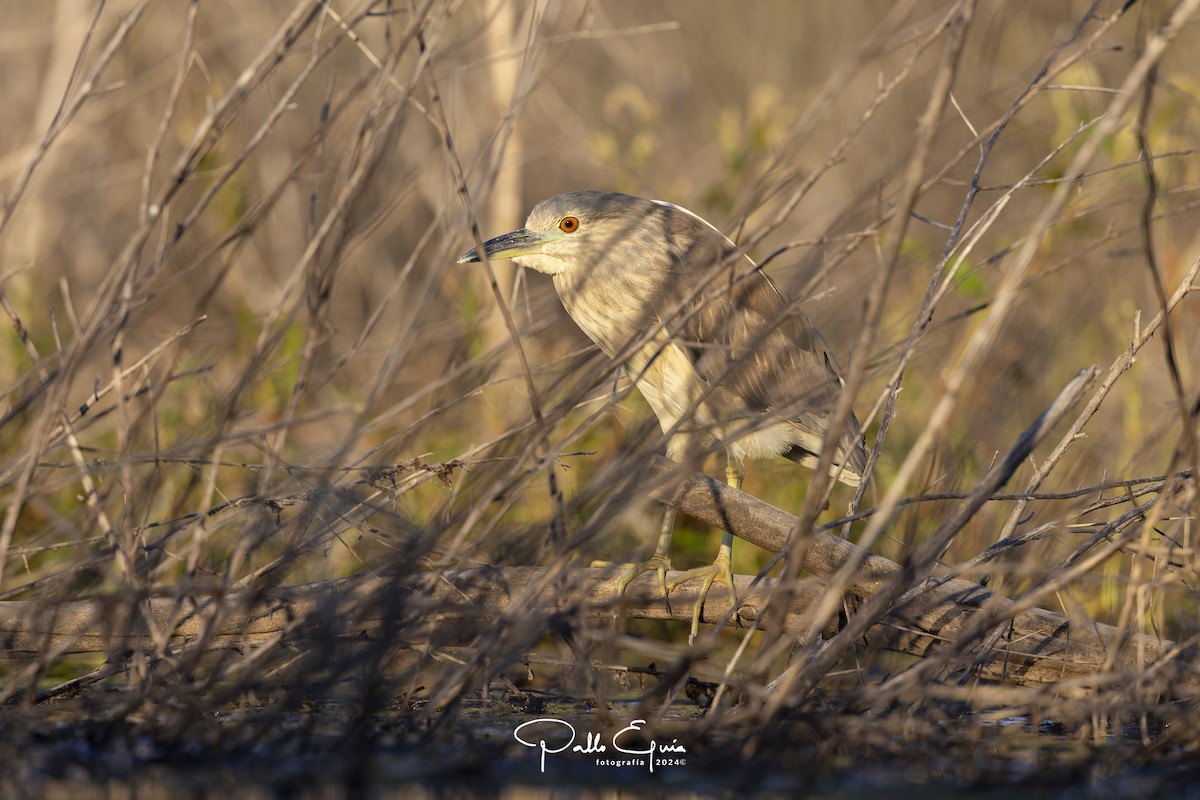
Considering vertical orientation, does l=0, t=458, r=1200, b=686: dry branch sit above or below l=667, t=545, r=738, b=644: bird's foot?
below

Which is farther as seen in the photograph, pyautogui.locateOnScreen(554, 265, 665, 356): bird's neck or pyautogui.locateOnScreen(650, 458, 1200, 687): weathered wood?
pyautogui.locateOnScreen(554, 265, 665, 356): bird's neck

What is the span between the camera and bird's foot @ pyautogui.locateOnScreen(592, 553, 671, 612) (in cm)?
314

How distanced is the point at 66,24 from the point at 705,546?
408cm

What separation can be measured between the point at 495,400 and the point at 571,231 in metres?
1.79

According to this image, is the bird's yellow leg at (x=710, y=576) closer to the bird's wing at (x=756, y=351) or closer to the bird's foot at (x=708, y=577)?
the bird's foot at (x=708, y=577)

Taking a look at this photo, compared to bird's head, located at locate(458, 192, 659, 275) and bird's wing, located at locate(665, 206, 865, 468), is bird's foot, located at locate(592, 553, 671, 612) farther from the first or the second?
bird's head, located at locate(458, 192, 659, 275)

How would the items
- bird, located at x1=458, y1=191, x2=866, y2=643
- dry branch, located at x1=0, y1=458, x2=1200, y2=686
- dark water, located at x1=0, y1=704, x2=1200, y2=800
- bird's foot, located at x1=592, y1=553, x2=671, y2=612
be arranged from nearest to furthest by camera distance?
dark water, located at x1=0, y1=704, x2=1200, y2=800
dry branch, located at x1=0, y1=458, x2=1200, y2=686
bird's foot, located at x1=592, y1=553, x2=671, y2=612
bird, located at x1=458, y1=191, x2=866, y2=643

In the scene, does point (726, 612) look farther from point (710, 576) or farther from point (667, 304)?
point (667, 304)

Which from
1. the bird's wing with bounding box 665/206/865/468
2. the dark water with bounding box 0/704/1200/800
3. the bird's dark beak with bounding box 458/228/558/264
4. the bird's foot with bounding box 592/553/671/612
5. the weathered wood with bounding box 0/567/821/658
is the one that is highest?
the bird's dark beak with bounding box 458/228/558/264

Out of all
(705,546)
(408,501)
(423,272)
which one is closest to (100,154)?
(423,272)

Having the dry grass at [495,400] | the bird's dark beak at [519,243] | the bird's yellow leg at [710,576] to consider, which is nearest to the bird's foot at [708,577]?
the bird's yellow leg at [710,576]

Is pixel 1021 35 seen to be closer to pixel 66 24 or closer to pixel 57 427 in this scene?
pixel 66 24

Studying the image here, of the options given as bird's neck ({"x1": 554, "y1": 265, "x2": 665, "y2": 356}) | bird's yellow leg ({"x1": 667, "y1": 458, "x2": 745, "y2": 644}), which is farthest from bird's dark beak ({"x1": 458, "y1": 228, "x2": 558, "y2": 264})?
bird's yellow leg ({"x1": 667, "y1": 458, "x2": 745, "y2": 644})

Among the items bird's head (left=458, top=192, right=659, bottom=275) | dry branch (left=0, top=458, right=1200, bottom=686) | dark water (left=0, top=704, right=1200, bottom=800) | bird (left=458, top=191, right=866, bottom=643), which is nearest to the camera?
dark water (left=0, top=704, right=1200, bottom=800)
